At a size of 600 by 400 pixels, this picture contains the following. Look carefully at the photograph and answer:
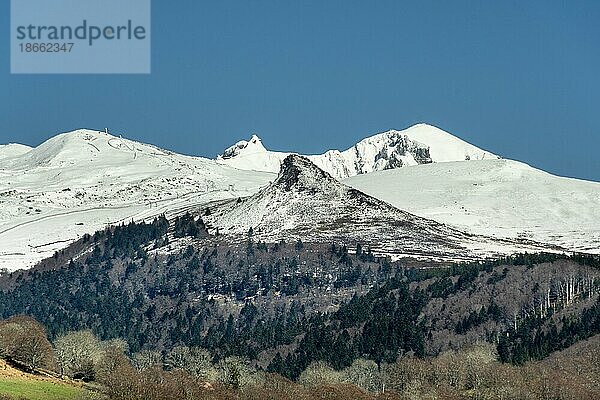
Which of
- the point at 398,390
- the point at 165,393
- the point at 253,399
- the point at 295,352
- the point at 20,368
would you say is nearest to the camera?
the point at 165,393

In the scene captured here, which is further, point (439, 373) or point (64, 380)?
point (439, 373)

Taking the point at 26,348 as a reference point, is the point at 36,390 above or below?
below

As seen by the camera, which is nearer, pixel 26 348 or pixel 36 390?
pixel 36 390

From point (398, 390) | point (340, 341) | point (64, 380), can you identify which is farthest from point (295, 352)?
point (64, 380)

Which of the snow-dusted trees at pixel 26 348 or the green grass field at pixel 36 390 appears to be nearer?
the green grass field at pixel 36 390

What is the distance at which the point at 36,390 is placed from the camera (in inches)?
4126

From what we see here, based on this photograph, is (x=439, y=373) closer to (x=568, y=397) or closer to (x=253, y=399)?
(x=568, y=397)

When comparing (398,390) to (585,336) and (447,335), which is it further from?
(447,335)

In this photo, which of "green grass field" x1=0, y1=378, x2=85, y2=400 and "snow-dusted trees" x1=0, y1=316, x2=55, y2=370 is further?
"snow-dusted trees" x1=0, y1=316, x2=55, y2=370

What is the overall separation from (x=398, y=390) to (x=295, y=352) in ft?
173

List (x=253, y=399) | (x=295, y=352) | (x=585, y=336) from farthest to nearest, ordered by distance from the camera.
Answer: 1. (x=295, y=352)
2. (x=585, y=336)
3. (x=253, y=399)

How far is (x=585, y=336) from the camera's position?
172875mm

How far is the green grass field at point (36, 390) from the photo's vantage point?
99.1 metres

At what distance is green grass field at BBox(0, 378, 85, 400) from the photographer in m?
99.1
